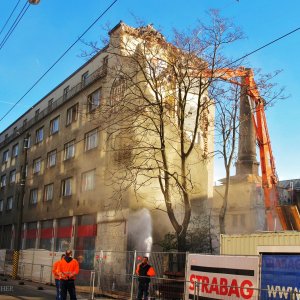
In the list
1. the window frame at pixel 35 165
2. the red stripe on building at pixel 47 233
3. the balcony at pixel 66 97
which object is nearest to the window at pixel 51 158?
the window frame at pixel 35 165

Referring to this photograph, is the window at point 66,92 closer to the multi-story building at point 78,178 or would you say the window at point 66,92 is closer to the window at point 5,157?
the multi-story building at point 78,178

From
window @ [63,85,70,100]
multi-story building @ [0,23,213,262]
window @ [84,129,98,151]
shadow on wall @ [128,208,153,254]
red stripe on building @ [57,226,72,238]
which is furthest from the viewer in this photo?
window @ [63,85,70,100]

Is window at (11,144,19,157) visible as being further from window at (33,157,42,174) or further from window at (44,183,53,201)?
window at (44,183,53,201)

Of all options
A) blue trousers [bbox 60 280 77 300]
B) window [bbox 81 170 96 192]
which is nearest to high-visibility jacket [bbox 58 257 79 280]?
blue trousers [bbox 60 280 77 300]

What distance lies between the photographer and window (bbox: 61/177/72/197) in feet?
112

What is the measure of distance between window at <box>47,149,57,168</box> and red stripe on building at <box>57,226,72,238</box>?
6.21m

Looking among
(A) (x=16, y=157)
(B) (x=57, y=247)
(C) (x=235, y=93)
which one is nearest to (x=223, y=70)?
(C) (x=235, y=93)

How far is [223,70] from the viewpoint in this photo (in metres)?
20.7

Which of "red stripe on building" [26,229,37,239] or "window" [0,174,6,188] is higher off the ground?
"window" [0,174,6,188]

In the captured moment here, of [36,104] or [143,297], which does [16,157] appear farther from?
[143,297]

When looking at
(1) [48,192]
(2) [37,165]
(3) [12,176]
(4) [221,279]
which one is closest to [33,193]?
(2) [37,165]

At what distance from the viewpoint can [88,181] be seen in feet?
103

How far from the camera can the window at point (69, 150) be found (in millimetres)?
34781

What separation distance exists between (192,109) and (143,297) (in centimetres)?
1316
